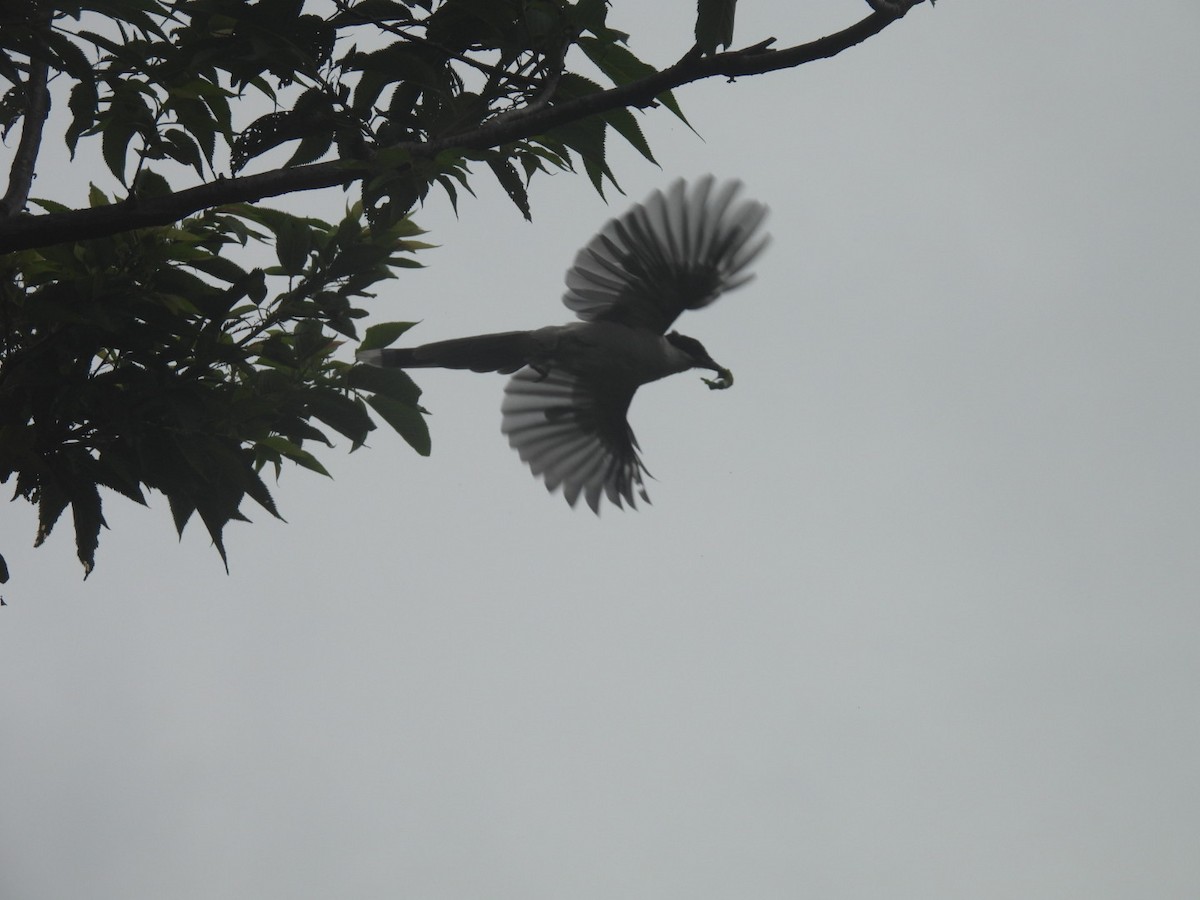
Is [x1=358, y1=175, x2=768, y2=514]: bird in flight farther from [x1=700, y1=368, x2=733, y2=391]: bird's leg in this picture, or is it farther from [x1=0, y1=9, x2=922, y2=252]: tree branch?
[x1=0, y1=9, x2=922, y2=252]: tree branch

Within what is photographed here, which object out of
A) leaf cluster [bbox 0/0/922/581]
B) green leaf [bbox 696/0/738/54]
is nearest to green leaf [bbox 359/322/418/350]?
leaf cluster [bbox 0/0/922/581]

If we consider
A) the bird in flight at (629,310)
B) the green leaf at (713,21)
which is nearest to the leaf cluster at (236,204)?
the green leaf at (713,21)

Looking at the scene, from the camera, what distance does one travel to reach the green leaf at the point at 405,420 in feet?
10.1

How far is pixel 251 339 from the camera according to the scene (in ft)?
9.66

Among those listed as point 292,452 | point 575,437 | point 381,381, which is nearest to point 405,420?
point 381,381

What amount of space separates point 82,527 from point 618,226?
2.30 metres

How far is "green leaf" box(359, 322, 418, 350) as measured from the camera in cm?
324

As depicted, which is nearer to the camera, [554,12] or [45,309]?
[554,12]

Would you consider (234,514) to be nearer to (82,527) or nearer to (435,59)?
(82,527)

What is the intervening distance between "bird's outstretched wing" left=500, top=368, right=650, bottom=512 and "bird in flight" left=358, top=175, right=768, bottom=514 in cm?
1

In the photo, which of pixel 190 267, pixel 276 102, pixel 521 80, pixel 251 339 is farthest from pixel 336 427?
pixel 521 80

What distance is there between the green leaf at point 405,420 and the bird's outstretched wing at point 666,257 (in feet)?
5.05

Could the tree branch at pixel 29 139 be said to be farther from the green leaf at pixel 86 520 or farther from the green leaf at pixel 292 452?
the green leaf at pixel 292 452

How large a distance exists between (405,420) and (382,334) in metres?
0.31
